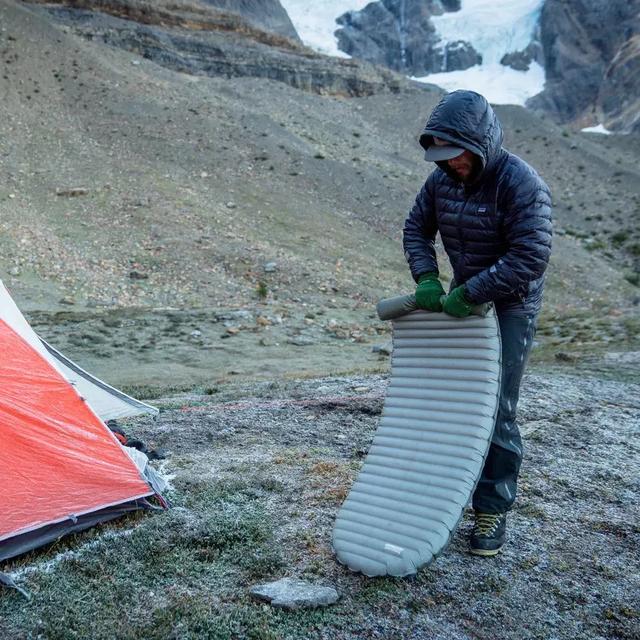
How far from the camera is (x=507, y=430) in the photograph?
3699mm

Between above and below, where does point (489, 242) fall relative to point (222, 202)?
above

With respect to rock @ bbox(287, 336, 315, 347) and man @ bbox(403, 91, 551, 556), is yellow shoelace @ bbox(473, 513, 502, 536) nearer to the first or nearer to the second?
man @ bbox(403, 91, 551, 556)

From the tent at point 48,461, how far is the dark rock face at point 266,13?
2449 inches

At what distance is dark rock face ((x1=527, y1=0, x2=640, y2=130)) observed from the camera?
2987 inches

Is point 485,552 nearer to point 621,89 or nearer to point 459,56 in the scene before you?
point 621,89

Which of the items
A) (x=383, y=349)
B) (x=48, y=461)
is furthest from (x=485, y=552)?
(x=383, y=349)

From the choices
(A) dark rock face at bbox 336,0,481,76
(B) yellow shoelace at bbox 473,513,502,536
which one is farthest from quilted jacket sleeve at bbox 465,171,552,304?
(A) dark rock face at bbox 336,0,481,76

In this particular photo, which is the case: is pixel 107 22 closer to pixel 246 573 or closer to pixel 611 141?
pixel 611 141

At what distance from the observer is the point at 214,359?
40.3ft

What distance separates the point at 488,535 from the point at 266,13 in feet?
225

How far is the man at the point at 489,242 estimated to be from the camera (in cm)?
343

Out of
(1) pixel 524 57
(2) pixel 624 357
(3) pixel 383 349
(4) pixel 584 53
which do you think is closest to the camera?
(2) pixel 624 357

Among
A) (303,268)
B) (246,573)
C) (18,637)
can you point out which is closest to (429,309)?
(246,573)

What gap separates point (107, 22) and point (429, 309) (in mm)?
41353
